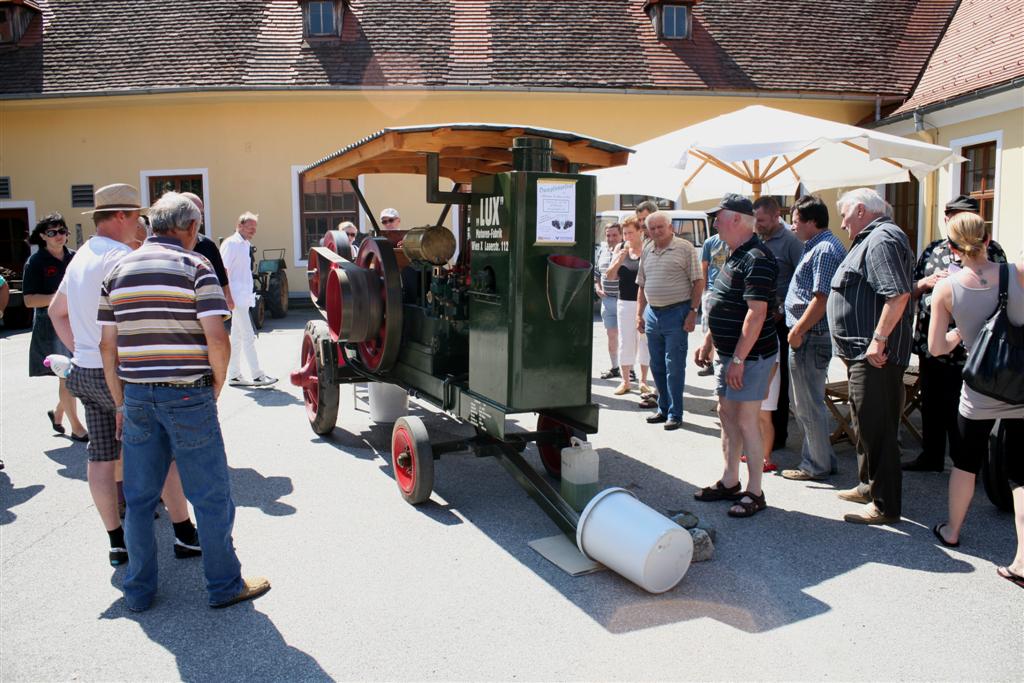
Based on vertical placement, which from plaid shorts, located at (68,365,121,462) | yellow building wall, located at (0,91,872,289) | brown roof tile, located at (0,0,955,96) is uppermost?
brown roof tile, located at (0,0,955,96)

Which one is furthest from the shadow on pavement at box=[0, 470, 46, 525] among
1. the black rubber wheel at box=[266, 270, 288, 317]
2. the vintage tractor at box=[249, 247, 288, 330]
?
the black rubber wheel at box=[266, 270, 288, 317]

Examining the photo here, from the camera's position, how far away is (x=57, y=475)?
573 cm

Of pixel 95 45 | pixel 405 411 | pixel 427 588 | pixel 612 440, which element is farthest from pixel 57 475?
pixel 95 45

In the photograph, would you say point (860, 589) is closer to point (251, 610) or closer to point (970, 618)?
point (970, 618)

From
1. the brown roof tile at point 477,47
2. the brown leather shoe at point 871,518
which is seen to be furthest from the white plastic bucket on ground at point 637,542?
the brown roof tile at point 477,47

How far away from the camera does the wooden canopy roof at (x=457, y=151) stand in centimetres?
462

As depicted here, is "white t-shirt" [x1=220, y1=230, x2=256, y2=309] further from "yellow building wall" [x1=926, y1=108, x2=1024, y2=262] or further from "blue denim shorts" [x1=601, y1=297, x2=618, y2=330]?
"yellow building wall" [x1=926, y1=108, x2=1024, y2=262]

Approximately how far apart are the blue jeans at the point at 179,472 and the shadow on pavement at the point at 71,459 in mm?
2329

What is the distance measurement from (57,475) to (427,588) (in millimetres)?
3351

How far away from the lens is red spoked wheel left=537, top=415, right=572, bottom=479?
5258 millimetres

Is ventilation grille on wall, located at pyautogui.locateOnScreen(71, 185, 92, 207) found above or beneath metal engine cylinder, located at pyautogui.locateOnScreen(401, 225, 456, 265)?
above

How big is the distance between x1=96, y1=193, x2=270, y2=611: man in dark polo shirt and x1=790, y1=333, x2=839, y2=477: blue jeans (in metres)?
3.71

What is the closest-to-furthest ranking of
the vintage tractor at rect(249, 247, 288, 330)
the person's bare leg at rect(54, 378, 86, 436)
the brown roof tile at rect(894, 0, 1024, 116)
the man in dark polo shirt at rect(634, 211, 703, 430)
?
the person's bare leg at rect(54, 378, 86, 436), the man in dark polo shirt at rect(634, 211, 703, 430), the brown roof tile at rect(894, 0, 1024, 116), the vintage tractor at rect(249, 247, 288, 330)

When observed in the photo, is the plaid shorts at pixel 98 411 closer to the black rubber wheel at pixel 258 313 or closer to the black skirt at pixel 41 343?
the black skirt at pixel 41 343
